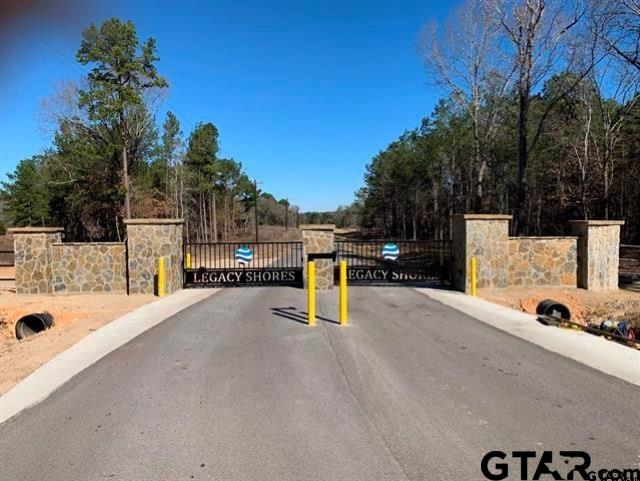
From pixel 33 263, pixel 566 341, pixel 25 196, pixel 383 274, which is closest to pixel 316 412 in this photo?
pixel 566 341

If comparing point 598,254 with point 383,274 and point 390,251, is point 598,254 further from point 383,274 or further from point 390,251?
point 383,274

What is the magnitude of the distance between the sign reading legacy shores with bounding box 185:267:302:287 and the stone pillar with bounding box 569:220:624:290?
807cm

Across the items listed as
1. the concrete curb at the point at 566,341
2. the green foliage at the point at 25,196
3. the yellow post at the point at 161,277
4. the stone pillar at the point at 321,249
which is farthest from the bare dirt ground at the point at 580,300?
the green foliage at the point at 25,196

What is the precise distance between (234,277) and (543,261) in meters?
8.97

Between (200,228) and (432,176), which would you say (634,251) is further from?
(200,228)

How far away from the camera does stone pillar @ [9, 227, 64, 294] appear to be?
45.2 feet

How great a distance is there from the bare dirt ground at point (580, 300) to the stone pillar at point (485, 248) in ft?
1.30

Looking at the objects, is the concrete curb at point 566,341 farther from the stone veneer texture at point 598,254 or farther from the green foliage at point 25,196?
the green foliage at point 25,196

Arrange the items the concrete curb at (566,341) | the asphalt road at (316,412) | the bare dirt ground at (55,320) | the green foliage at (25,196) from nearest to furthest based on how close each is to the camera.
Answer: the asphalt road at (316,412) → the concrete curb at (566,341) → the bare dirt ground at (55,320) → the green foliage at (25,196)

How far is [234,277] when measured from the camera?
14836 mm

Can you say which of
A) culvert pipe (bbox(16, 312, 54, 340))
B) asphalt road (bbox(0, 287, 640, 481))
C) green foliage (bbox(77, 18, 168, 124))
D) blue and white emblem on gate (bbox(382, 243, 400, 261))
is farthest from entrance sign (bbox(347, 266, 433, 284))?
green foliage (bbox(77, 18, 168, 124))

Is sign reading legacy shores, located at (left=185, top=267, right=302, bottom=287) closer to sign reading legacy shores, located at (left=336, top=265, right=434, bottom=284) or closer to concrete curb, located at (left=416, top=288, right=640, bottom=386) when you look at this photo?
sign reading legacy shores, located at (left=336, top=265, right=434, bottom=284)

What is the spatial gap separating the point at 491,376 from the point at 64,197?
127ft

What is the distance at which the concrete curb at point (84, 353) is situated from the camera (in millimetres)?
5230
